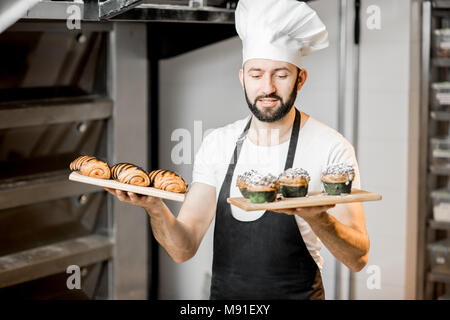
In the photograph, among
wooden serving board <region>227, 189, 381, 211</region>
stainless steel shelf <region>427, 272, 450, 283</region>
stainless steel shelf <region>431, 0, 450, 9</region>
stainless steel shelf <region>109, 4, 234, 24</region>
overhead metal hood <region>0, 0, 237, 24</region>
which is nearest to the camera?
wooden serving board <region>227, 189, 381, 211</region>

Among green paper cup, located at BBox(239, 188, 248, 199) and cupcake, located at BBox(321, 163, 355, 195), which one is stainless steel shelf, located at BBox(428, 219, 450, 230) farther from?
green paper cup, located at BBox(239, 188, 248, 199)

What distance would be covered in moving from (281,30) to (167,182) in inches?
15.2

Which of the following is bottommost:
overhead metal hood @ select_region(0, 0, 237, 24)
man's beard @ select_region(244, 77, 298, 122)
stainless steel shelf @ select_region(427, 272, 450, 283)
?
stainless steel shelf @ select_region(427, 272, 450, 283)

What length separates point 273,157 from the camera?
141 cm

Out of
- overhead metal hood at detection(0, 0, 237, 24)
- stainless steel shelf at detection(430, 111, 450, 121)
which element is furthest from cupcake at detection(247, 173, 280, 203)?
stainless steel shelf at detection(430, 111, 450, 121)

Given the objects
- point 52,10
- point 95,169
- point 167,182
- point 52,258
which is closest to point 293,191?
point 167,182

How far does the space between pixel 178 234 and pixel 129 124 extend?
728mm

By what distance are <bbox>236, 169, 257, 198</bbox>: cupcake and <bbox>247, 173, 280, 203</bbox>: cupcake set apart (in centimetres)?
1

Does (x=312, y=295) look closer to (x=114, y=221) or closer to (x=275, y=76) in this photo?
(x=275, y=76)

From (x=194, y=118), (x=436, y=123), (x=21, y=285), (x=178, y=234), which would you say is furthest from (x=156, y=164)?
(x=436, y=123)

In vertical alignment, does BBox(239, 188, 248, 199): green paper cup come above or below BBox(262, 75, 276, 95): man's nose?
below

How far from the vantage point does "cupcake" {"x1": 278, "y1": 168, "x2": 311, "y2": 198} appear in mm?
1291

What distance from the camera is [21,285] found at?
72.3 inches

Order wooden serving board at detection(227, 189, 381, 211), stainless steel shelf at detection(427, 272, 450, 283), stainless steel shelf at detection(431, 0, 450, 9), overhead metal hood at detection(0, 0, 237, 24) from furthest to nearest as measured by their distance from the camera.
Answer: stainless steel shelf at detection(427, 272, 450, 283), stainless steel shelf at detection(431, 0, 450, 9), overhead metal hood at detection(0, 0, 237, 24), wooden serving board at detection(227, 189, 381, 211)
